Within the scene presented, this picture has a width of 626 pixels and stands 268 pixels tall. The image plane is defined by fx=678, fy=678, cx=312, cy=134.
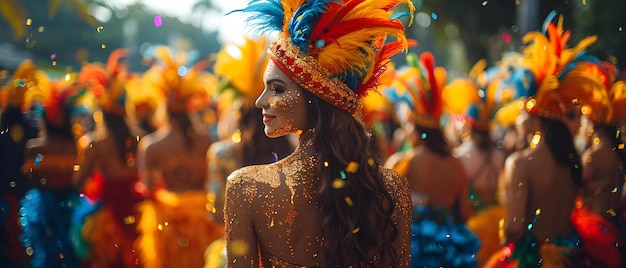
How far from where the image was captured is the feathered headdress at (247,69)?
17.4 feet

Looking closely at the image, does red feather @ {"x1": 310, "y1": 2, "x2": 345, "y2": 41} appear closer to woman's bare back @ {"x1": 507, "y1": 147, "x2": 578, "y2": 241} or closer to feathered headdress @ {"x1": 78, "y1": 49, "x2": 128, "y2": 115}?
woman's bare back @ {"x1": 507, "y1": 147, "x2": 578, "y2": 241}

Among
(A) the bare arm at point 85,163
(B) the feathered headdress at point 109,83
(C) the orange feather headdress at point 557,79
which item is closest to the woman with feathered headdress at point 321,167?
(C) the orange feather headdress at point 557,79

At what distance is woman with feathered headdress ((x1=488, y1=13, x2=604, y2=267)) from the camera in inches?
163

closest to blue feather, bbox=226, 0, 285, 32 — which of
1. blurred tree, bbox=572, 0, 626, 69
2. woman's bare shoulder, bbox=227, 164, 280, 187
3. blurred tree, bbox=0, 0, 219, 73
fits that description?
woman's bare shoulder, bbox=227, 164, 280, 187

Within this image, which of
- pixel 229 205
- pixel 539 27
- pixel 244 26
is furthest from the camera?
pixel 539 27

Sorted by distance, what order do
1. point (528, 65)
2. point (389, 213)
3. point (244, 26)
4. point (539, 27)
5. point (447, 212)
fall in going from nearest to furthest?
1. point (389, 213)
2. point (244, 26)
3. point (528, 65)
4. point (447, 212)
5. point (539, 27)

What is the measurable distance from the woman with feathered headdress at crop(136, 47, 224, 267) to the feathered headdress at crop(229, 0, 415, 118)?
3.74 meters

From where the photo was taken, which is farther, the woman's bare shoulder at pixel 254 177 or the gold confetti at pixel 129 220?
the gold confetti at pixel 129 220

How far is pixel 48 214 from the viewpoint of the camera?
6.10 m

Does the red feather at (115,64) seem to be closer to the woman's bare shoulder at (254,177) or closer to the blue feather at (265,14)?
the blue feather at (265,14)

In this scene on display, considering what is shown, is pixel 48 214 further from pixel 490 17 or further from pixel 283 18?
pixel 490 17

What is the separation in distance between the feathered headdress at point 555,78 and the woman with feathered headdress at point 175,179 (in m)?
3.13

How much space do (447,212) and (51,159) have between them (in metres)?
→ 3.58

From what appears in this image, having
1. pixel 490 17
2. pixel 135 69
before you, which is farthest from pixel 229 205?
pixel 135 69
